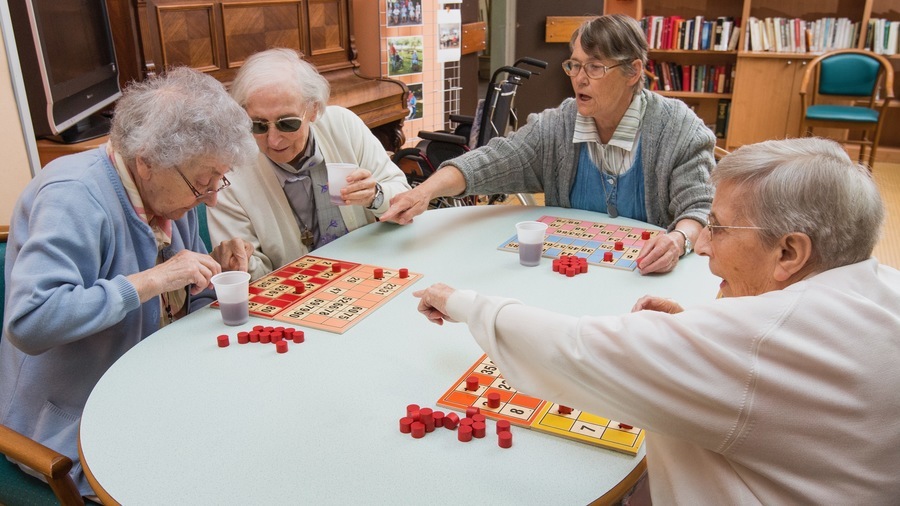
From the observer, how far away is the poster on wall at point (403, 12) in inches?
191

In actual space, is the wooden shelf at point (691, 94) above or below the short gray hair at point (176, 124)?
below

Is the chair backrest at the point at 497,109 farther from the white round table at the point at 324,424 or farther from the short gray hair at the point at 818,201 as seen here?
the short gray hair at the point at 818,201

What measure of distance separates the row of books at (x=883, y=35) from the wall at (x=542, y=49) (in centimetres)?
236

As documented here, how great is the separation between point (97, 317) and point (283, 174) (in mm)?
895

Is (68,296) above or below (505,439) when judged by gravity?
above

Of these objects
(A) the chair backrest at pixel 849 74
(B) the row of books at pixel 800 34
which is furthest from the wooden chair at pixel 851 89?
(B) the row of books at pixel 800 34

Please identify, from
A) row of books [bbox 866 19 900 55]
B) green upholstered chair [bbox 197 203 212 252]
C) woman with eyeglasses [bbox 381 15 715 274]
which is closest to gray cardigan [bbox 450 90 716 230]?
woman with eyeglasses [bbox 381 15 715 274]

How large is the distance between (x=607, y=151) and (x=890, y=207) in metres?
3.95

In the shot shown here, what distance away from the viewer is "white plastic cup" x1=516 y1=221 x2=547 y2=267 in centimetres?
196

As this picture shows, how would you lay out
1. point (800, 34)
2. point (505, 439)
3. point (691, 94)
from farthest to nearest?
point (691, 94) → point (800, 34) → point (505, 439)

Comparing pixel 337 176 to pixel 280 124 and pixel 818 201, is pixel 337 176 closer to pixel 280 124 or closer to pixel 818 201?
pixel 280 124

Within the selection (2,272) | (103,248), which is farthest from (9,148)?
(103,248)

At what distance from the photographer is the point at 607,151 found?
2.44 m

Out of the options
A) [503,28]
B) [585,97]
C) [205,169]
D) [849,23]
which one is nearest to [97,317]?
[205,169]
